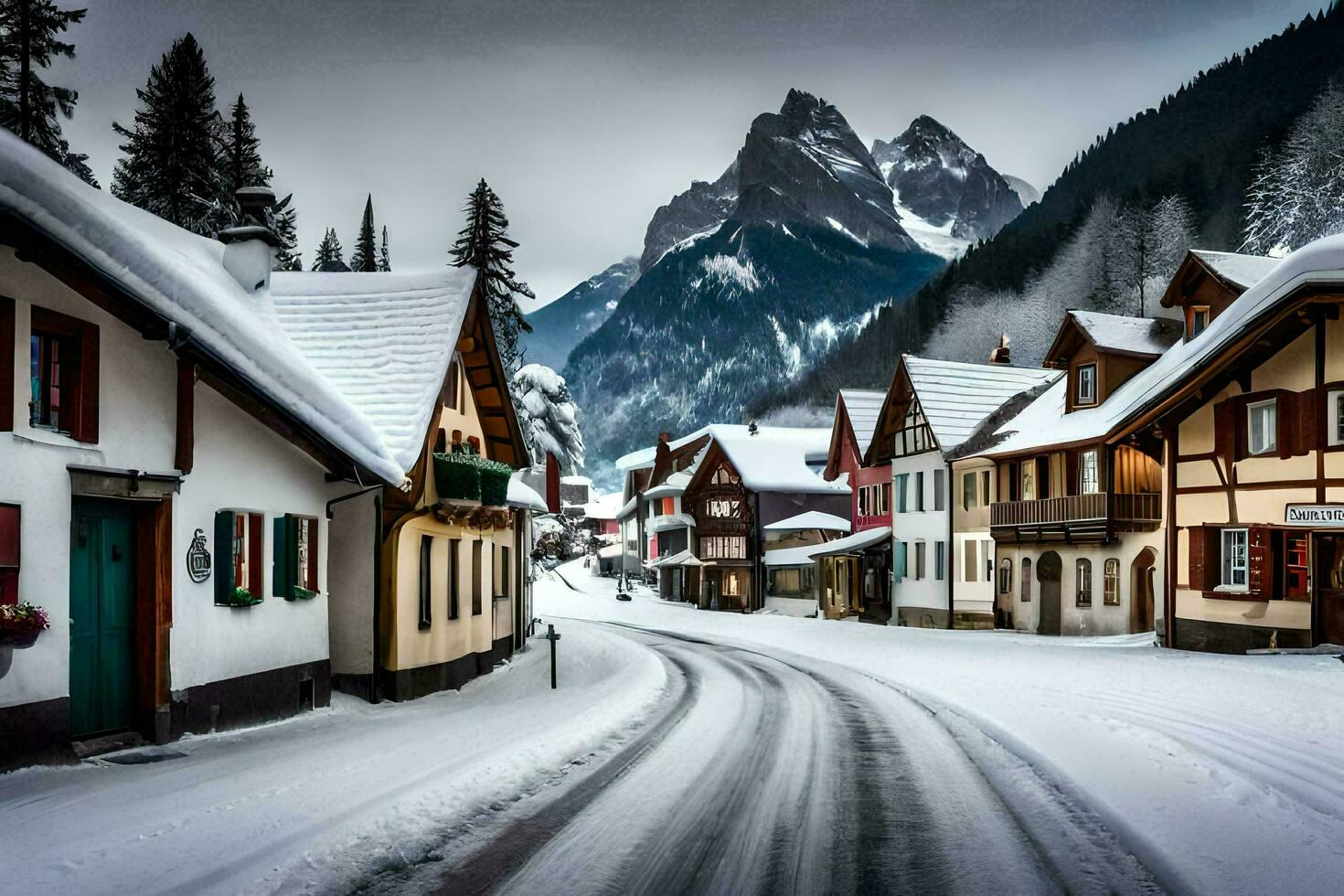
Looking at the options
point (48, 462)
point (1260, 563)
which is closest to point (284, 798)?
point (48, 462)

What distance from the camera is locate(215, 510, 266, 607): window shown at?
1505 cm

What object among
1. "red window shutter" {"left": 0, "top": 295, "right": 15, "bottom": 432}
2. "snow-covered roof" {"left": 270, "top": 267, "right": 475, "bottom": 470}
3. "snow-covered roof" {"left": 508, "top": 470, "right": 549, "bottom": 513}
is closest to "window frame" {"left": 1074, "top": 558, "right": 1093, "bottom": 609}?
"snow-covered roof" {"left": 508, "top": 470, "right": 549, "bottom": 513}

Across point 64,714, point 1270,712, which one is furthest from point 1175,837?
point 64,714

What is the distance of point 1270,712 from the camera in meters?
16.8

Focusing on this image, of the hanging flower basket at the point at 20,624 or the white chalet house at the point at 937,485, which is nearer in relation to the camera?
the hanging flower basket at the point at 20,624

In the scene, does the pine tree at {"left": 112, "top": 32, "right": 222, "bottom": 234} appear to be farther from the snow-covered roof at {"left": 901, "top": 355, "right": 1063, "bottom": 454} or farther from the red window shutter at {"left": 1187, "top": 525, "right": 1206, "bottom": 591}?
the red window shutter at {"left": 1187, "top": 525, "right": 1206, "bottom": 591}

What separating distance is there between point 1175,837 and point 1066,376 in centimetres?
3102

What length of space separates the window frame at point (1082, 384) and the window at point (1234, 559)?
33.3ft

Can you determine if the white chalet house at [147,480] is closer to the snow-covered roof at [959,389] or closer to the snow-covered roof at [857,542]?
the snow-covered roof at [959,389]

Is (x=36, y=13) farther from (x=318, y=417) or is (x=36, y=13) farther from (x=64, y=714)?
(x=64, y=714)

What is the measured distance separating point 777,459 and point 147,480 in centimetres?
5564

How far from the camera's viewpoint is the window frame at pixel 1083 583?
36.2m

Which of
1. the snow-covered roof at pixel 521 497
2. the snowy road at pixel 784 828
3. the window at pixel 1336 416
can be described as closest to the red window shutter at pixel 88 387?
the snowy road at pixel 784 828

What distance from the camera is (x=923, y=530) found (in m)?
46.7
